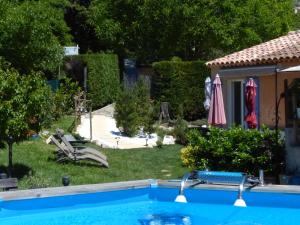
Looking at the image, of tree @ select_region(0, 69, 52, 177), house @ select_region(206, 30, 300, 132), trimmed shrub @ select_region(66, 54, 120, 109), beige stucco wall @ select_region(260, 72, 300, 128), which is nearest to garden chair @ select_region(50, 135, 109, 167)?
tree @ select_region(0, 69, 52, 177)

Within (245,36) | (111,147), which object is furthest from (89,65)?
(111,147)

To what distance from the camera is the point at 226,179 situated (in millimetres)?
13375

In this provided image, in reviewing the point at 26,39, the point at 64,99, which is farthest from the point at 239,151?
the point at 64,99

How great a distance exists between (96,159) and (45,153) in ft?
7.03

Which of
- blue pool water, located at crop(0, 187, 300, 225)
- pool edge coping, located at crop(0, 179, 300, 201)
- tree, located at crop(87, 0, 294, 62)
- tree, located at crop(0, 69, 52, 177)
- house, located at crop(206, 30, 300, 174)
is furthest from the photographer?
tree, located at crop(87, 0, 294, 62)

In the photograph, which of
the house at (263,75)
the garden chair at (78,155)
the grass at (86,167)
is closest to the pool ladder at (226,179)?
the grass at (86,167)

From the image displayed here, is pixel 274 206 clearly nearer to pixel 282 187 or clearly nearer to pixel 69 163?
pixel 282 187

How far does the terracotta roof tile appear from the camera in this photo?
71.6 ft

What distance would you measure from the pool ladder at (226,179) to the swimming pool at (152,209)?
0.25 meters

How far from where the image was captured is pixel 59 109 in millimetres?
26109

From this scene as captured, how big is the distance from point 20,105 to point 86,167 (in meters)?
3.37

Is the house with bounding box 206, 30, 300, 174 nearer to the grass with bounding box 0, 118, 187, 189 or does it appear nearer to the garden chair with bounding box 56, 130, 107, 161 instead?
the grass with bounding box 0, 118, 187, 189

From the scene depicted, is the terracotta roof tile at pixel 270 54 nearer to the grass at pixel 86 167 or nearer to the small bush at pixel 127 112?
the small bush at pixel 127 112

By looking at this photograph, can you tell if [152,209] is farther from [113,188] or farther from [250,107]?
[250,107]
